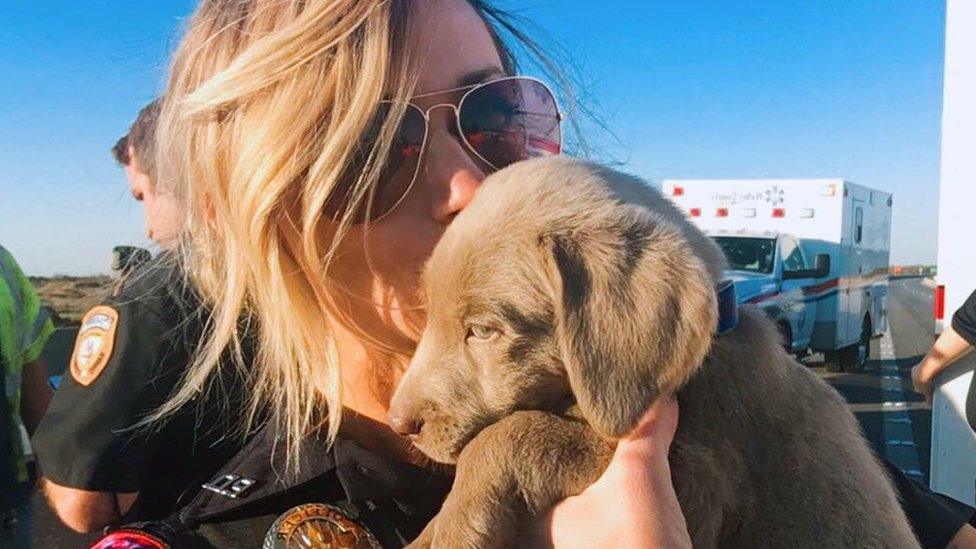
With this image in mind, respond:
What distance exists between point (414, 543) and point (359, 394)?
615mm

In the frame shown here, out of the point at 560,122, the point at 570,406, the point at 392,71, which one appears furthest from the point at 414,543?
the point at 560,122

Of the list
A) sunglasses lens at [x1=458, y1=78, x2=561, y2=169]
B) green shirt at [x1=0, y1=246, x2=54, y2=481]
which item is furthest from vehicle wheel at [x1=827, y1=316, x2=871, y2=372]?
sunglasses lens at [x1=458, y1=78, x2=561, y2=169]

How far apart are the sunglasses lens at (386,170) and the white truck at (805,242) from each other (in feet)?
43.5

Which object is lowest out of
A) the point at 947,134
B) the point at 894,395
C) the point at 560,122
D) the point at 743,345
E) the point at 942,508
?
the point at 894,395

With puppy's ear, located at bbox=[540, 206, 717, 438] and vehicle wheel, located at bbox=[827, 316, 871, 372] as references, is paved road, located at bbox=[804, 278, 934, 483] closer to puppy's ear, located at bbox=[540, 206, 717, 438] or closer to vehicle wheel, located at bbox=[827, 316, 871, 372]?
vehicle wheel, located at bbox=[827, 316, 871, 372]

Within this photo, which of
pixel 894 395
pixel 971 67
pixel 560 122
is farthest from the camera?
pixel 894 395

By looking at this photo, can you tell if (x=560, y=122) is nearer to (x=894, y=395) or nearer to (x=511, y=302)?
(x=511, y=302)

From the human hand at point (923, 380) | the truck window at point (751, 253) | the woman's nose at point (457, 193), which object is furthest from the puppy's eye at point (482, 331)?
the truck window at point (751, 253)

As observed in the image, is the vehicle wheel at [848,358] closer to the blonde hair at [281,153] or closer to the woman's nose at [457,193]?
the woman's nose at [457,193]

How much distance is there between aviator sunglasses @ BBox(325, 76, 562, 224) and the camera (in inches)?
85.5

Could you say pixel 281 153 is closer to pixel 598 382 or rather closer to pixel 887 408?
pixel 598 382

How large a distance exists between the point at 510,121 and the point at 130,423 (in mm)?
1382

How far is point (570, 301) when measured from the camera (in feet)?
6.60

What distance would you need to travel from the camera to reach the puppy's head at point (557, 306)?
1893mm
